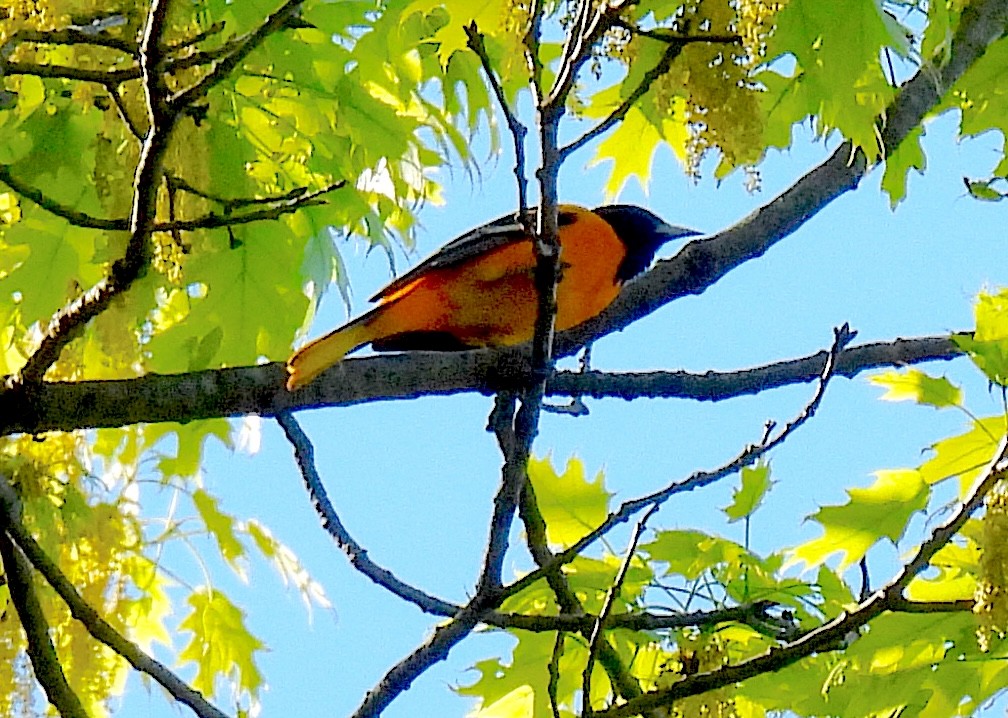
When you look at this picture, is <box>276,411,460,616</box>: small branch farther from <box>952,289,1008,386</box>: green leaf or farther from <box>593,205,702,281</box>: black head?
<box>593,205,702,281</box>: black head

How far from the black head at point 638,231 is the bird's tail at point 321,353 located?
0.63 m

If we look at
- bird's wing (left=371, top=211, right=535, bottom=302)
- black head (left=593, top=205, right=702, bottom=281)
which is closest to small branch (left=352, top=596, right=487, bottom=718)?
bird's wing (left=371, top=211, right=535, bottom=302)

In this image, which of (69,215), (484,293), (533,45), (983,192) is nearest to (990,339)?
(983,192)

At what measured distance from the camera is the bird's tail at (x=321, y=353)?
1473 mm

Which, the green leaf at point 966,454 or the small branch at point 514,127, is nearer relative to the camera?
the small branch at point 514,127

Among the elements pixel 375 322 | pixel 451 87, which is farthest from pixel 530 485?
pixel 451 87

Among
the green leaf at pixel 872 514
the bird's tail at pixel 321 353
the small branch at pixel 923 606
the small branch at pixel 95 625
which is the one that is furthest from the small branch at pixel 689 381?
the small branch at pixel 95 625

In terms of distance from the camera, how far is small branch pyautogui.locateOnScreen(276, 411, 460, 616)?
139cm

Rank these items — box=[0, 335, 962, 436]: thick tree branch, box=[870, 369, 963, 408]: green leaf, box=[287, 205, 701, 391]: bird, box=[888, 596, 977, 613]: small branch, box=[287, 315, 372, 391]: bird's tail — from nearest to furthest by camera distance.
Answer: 1. box=[888, 596, 977, 613]: small branch
2. box=[0, 335, 962, 436]: thick tree branch
3. box=[287, 315, 372, 391]: bird's tail
4. box=[870, 369, 963, 408]: green leaf
5. box=[287, 205, 701, 391]: bird

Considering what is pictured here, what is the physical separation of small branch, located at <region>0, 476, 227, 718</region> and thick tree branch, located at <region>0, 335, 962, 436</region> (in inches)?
3.9

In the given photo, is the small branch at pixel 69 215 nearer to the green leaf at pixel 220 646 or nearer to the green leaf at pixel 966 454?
the green leaf at pixel 220 646

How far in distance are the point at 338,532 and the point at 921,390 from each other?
74 centimetres

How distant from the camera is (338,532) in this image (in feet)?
4.92

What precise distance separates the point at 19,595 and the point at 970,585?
3.65 feet
